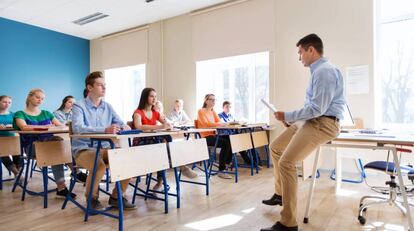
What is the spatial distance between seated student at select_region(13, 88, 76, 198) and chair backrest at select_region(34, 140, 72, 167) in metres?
0.20

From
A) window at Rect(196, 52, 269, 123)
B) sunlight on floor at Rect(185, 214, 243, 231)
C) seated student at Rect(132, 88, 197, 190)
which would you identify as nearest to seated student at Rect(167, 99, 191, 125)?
window at Rect(196, 52, 269, 123)

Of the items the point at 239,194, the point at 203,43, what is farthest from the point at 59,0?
the point at 239,194

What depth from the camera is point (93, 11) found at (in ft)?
18.0

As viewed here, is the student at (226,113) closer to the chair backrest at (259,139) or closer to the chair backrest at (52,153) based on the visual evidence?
the chair backrest at (259,139)

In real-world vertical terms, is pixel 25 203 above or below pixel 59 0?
below

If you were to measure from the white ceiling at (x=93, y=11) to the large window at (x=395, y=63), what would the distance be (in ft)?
8.92

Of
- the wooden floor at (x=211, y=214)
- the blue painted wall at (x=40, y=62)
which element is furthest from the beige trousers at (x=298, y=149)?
→ the blue painted wall at (x=40, y=62)

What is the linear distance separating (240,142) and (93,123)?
1964 millimetres

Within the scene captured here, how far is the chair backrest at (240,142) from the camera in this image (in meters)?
3.57

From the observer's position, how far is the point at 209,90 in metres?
5.67

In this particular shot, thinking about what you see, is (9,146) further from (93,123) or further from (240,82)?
(240,82)

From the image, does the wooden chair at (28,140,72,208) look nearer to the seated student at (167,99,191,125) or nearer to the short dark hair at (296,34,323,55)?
the short dark hair at (296,34,323,55)

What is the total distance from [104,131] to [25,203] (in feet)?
4.52

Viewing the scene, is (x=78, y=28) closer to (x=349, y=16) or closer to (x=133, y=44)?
(x=133, y=44)
